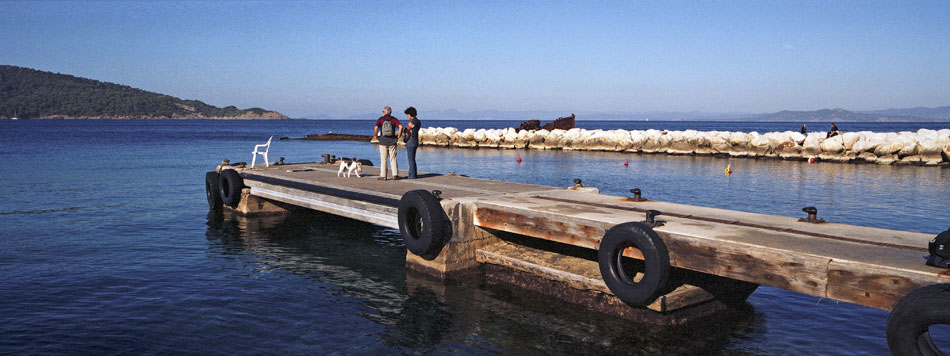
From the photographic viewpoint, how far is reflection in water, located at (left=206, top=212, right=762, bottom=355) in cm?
869

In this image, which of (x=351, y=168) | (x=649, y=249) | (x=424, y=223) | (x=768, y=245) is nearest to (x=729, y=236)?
(x=768, y=245)

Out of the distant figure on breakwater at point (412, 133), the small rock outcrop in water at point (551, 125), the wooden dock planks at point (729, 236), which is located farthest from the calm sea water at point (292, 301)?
the small rock outcrop in water at point (551, 125)

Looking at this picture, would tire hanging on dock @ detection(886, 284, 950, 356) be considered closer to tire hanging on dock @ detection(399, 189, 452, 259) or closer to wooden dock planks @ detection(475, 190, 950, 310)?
wooden dock planks @ detection(475, 190, 950, 310)

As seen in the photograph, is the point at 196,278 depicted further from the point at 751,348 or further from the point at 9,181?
the point at 9,181

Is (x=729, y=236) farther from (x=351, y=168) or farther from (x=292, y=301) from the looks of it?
(x=351, y=168)

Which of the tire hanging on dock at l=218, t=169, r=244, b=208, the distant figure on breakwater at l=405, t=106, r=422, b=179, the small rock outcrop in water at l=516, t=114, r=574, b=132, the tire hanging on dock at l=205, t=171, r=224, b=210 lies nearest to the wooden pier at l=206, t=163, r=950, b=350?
the distant figure on breakwater at l=405, t=106, r=422, b=179

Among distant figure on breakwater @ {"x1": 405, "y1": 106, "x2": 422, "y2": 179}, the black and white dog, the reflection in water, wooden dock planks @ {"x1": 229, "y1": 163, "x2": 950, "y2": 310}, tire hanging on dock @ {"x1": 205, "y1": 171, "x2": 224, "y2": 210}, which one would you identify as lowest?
the reflection in water

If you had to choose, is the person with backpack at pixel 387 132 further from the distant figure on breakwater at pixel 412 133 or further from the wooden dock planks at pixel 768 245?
the wooden dock planks at pixel 768 245

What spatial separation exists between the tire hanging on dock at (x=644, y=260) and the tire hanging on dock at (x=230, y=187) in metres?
13.8

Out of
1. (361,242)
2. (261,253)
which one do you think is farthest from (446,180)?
(261,253)

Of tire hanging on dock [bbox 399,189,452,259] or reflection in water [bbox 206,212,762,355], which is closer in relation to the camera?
reflection in water [bbox 206,212,762,355]

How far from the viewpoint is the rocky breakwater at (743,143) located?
40812mm

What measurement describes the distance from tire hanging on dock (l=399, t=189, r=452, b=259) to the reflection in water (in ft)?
2.60

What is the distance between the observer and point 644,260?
8.27 metres
